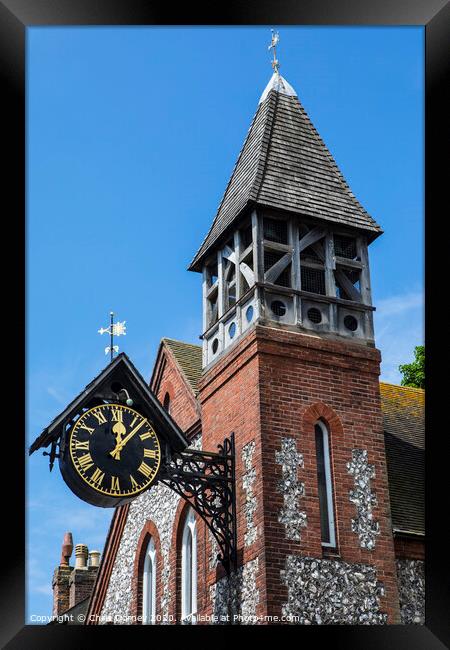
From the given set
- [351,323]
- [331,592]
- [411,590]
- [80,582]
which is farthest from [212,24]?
[80,582]

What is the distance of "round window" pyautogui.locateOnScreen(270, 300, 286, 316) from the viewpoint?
72.4ft

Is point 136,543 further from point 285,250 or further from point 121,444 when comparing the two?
point 285,250

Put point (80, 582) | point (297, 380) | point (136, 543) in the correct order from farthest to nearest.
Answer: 1. point (80, 582)
2. point (136, 543)
3. point (297, 380)

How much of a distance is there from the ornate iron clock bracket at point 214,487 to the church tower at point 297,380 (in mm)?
243

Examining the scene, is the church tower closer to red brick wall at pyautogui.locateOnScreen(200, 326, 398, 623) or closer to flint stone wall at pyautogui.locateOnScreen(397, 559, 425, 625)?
red brick wall at pyautogui.locateOnScreen(200, 326, 398, 623)

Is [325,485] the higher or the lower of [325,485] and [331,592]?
the higher

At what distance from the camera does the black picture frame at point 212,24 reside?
1516 centimetres

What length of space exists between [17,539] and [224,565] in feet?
21.4

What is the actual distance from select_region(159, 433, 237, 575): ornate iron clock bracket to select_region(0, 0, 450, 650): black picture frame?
4.74m

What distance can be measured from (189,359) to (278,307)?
Result: 4777mm

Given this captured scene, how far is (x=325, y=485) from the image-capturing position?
21141mm

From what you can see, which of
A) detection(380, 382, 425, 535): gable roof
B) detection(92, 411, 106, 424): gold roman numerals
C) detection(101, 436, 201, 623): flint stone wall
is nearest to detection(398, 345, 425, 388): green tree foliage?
detection(380, 382, 425, 535): gable roof

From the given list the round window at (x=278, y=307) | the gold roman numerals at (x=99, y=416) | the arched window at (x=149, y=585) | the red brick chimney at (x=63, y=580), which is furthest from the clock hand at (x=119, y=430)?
the red brick chimney at (x=63, y=580)

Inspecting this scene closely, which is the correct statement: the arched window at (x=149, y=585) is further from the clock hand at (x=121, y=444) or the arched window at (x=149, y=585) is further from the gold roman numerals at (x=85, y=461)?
the gold roman numerals at (x=85, y=461)
